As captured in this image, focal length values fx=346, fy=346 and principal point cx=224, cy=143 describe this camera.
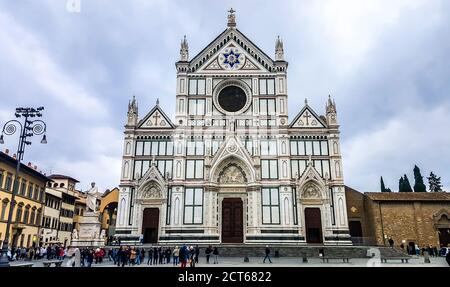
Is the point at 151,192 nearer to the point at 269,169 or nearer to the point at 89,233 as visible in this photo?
the point at 89,233

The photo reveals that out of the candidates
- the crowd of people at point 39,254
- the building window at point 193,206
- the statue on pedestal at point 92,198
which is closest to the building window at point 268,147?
the building window at point 193,206

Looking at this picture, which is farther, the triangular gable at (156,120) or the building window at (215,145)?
the triangular gable at (156,120)

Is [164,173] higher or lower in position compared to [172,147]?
lower

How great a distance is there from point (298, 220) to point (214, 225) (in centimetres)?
843

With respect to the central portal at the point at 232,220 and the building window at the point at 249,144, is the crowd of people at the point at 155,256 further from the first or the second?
the building window at the point at 249,144

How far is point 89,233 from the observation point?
30703 millimetres

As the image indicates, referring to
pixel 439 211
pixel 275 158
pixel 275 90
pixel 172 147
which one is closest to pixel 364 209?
pixel 439 211

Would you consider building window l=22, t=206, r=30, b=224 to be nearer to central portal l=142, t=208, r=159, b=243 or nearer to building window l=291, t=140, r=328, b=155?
central portal l=142, t=208, r=159, b=243

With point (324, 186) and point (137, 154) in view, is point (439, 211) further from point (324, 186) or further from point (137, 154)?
point (137, 154)

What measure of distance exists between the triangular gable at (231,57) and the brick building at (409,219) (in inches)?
751

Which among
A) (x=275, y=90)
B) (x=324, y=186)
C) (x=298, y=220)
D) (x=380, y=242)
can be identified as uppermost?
(x=275, y=90)

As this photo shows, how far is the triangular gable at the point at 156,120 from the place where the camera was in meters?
37.7
